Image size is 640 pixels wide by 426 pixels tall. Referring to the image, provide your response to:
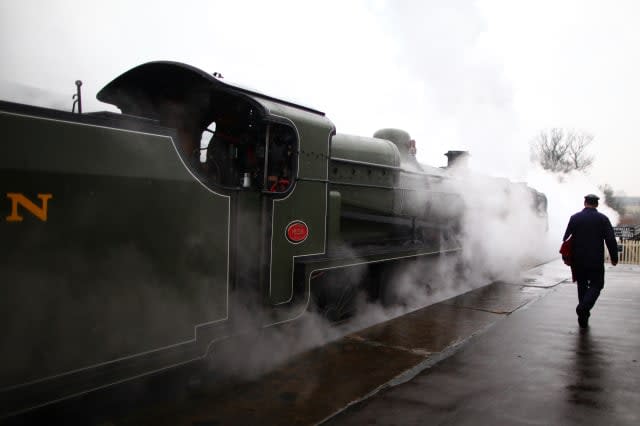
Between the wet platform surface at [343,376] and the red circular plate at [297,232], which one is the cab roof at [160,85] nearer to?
the red circular plate at [297,232]

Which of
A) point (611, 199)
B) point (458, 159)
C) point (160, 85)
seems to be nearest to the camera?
point (160, 85)

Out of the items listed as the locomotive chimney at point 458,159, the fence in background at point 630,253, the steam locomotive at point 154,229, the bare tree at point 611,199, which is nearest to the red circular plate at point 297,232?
the steam locomotive at point 154,229

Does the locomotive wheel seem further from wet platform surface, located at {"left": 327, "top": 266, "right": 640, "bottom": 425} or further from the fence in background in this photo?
the fence in background

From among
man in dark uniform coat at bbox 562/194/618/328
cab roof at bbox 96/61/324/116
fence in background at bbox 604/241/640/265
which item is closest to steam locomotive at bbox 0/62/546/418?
cab roof at bbox 96/61/324/116

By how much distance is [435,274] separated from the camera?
7988 mm

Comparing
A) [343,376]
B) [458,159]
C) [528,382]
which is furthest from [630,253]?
[343,376]

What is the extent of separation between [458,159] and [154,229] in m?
7.89

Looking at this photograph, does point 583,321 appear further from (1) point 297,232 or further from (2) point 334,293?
(1) point 297,232

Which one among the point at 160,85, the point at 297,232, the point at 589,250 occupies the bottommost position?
the point at 589,250

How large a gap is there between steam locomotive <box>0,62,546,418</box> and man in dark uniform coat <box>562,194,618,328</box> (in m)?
2.54

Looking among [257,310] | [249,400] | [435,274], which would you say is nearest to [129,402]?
[249,400]

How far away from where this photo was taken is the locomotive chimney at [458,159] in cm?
976

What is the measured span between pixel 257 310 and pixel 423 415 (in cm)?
157

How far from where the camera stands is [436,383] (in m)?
3.93
